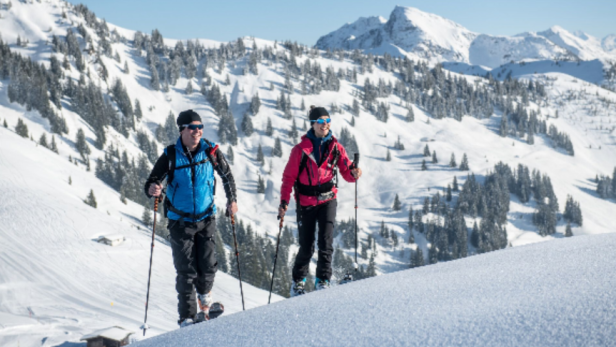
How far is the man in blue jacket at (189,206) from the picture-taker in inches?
263

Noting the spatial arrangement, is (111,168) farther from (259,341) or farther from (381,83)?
(381,83)

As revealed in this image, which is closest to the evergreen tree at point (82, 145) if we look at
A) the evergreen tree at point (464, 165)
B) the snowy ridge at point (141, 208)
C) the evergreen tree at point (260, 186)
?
the snowy ridge at point (141, 208)

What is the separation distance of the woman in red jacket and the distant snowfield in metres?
7.51

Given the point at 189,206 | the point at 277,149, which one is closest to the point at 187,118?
the point at 189,206

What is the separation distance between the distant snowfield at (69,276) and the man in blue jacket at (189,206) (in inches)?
252

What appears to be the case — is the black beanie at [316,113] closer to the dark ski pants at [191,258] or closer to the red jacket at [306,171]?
the red jacket at [306,171]

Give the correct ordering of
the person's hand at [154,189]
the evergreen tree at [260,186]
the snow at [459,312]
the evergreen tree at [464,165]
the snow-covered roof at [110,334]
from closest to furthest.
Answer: the snow at [459,312]
the person's hand at [154,189]
the snow-covered roof at [110,334]
the evergreen tree at [260,186]
the evergreen tree at [464,165]

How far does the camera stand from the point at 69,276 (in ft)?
70.1

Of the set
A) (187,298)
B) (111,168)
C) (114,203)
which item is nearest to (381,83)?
(111,168)

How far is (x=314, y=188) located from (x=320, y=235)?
2.92 feet

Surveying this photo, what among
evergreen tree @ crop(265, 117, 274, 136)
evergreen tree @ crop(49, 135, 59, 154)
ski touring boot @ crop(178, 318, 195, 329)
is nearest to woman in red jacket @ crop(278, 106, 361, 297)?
ski touring boot @ crop(178, 318, 195, 329)

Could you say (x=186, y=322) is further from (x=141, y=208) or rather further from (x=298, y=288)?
(x=141, y=208)

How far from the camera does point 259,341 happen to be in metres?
3.64

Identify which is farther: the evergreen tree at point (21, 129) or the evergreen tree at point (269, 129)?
the evergreen tree at point (269, 129)
